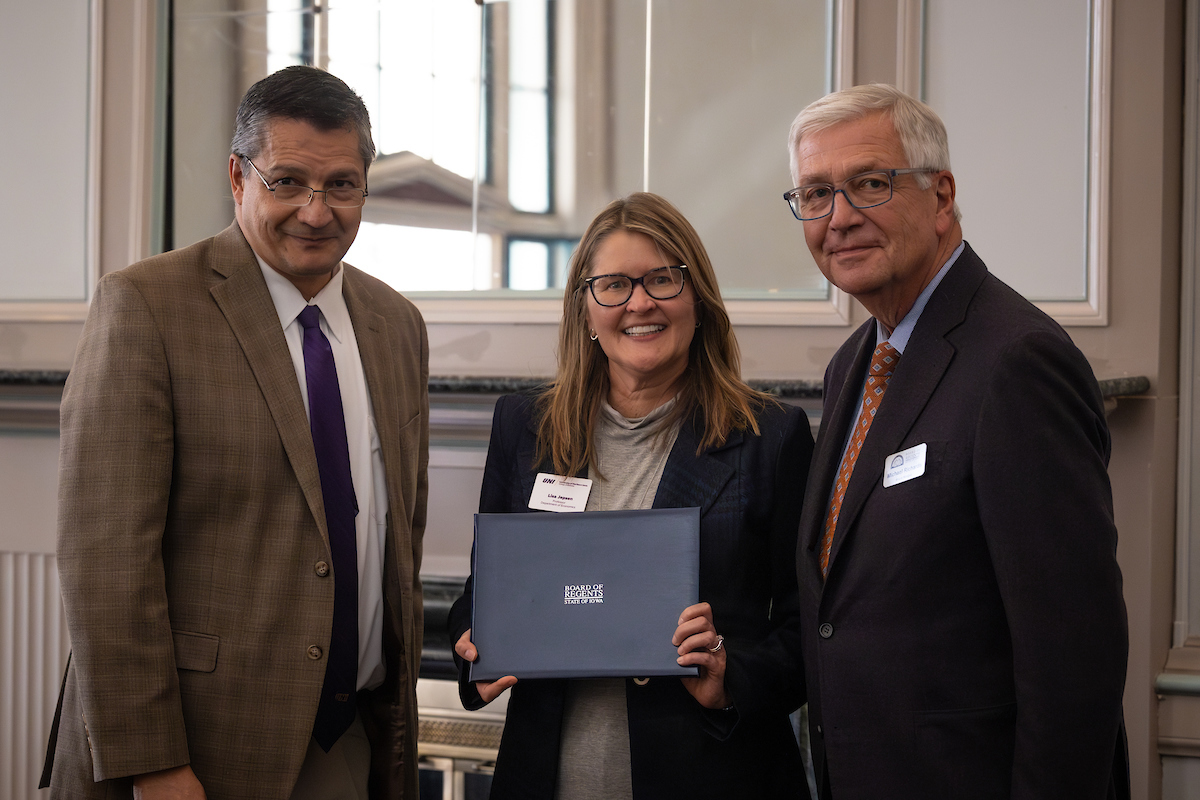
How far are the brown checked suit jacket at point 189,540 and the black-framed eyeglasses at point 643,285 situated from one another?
0.61 meters

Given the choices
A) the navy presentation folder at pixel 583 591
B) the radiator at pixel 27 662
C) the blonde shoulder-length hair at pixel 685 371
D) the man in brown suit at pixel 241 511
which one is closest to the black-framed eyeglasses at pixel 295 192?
the man in brown suit at pixel 241 511

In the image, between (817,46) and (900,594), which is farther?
(817,46)

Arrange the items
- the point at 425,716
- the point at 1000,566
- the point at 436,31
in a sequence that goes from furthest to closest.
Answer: the point at 436,31
the point at 425,716
the point at 1000,566

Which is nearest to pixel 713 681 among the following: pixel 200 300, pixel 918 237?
pixel 918 237

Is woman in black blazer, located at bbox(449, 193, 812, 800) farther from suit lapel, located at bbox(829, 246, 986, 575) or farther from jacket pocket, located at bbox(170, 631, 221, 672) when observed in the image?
jacket pocket, located at bbox(170, 631, 221, 672)

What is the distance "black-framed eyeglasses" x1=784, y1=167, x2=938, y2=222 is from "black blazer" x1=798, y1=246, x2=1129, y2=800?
0.16 m

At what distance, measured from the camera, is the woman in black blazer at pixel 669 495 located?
66.1 inches

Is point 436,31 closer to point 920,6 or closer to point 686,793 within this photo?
point 920,6

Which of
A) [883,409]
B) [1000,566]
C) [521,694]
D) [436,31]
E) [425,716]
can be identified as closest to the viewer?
[1000,566]

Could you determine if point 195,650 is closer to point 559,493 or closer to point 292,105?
point 559,493

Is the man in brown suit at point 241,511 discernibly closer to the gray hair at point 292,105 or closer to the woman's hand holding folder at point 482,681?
the gray hair at point 292,105

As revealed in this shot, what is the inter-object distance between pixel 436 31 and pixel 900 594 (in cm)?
251

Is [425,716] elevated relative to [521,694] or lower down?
lower down

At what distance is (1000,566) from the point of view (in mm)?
1292
